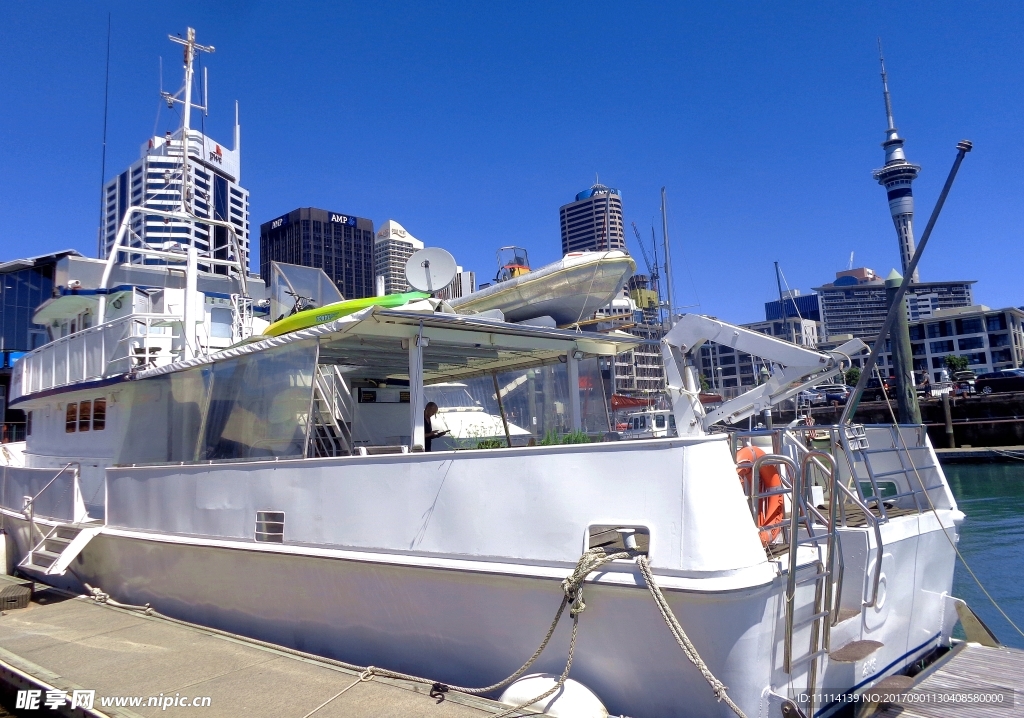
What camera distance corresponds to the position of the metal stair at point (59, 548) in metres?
7.77

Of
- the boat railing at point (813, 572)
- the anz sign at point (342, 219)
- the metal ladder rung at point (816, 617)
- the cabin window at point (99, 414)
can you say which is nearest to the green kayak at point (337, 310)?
the boat railing at point (813, 572)

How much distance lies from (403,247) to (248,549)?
2775 cm

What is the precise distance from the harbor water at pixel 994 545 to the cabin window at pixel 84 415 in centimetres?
1173

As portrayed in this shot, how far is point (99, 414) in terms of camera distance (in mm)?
8930

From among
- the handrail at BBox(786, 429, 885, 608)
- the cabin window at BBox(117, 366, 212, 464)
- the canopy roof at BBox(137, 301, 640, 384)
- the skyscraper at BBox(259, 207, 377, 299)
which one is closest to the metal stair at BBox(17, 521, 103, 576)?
the cabin window at BBox(117, 366, 212, 464)

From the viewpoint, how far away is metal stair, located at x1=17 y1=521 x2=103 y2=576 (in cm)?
777

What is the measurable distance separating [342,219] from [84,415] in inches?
1757

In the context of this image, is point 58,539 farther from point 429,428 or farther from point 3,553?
point 429,428

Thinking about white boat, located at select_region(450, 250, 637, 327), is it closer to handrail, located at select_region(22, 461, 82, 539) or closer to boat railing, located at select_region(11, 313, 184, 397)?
boat railing, located at select_region(11, 313, 184, 397)

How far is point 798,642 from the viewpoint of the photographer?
411cm

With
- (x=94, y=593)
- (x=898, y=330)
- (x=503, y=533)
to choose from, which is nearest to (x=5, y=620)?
(x=94, y=593)

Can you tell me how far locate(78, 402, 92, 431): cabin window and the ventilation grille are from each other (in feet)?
14.8

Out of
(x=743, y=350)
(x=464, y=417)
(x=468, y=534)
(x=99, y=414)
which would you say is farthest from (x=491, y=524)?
(x=99, y=414)

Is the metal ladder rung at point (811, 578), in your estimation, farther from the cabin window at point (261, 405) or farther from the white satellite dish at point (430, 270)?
the white satellite dish at point (430, 270)
